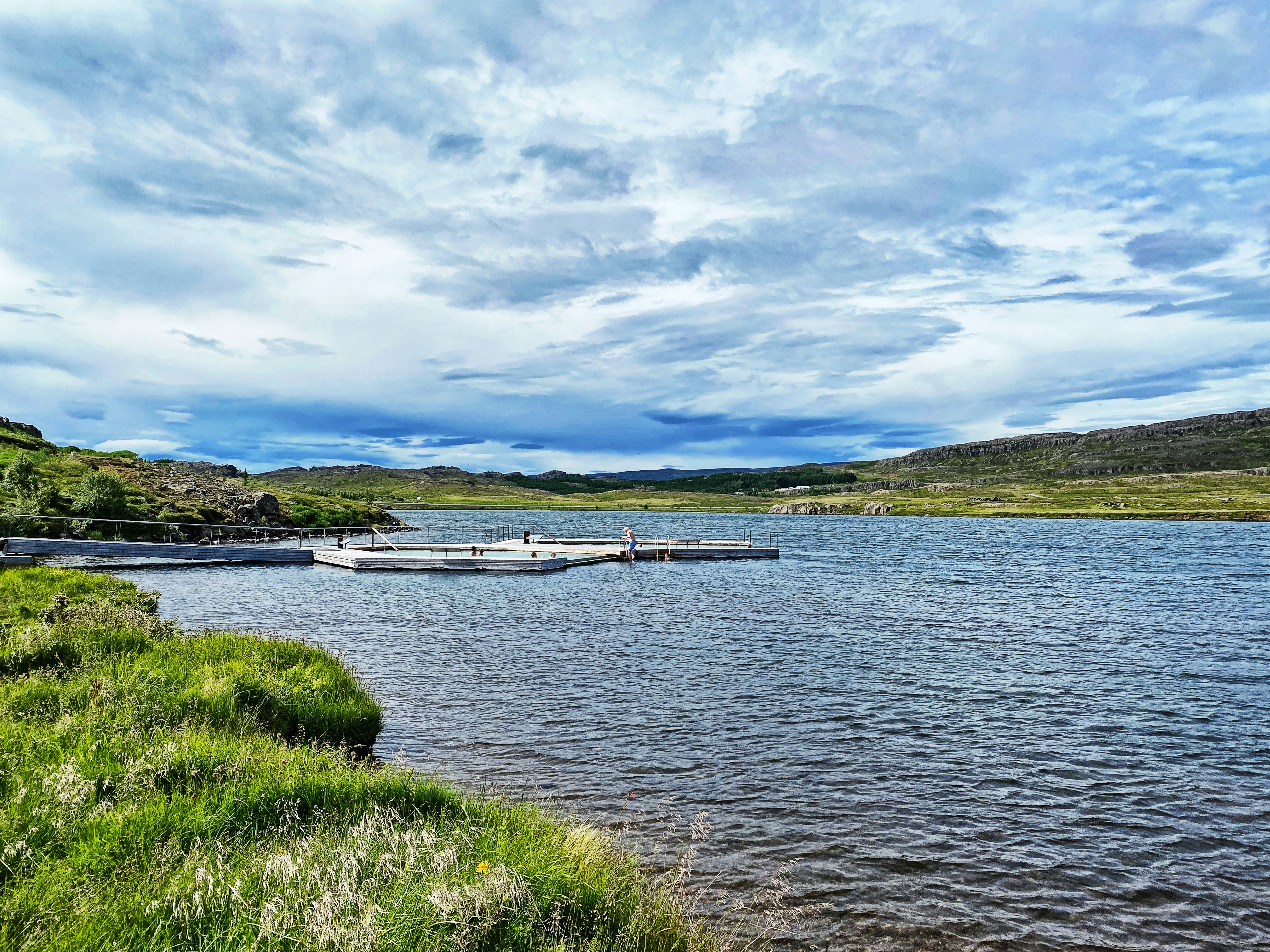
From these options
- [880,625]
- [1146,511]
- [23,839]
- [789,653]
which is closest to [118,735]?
[23,839]

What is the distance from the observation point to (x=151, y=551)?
50.8 metres

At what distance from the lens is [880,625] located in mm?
30562

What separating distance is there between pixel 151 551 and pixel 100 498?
616 inches

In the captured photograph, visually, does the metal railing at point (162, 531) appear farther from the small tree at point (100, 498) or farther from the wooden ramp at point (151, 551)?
the wooden ramp at point (151, 551)

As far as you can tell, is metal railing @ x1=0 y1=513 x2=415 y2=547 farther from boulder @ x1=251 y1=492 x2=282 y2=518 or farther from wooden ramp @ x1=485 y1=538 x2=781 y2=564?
wooden ramp @ x1=485 y1=538 x2=781 y2=564

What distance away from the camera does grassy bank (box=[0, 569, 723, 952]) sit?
4664 mm

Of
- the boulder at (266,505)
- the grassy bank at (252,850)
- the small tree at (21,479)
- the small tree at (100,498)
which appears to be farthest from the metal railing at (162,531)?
the grassy bank at (252,850)

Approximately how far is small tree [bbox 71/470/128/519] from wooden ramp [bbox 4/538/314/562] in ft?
23.3

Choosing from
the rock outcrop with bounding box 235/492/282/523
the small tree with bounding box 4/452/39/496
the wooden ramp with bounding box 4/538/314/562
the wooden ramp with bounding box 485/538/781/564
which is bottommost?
the wooden ramp with bounding box 485/538/781/564

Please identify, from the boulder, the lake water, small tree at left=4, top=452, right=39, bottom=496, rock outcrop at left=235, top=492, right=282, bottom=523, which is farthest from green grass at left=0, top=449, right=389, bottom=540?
the lake water

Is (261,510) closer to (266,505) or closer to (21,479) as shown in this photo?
(266,505)

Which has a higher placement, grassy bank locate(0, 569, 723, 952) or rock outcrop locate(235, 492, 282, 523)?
rock outcrop locate(235, 492, 282, 523)

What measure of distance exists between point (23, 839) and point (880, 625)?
96.7ft

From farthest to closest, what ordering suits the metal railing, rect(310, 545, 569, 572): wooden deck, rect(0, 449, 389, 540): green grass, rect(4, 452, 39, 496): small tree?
rect(4, 452, 39, 496): small tree < rect(0, 449, 389, 540): green grass < rect(310, 545, 569, 572): wooden deck < the metal railing
